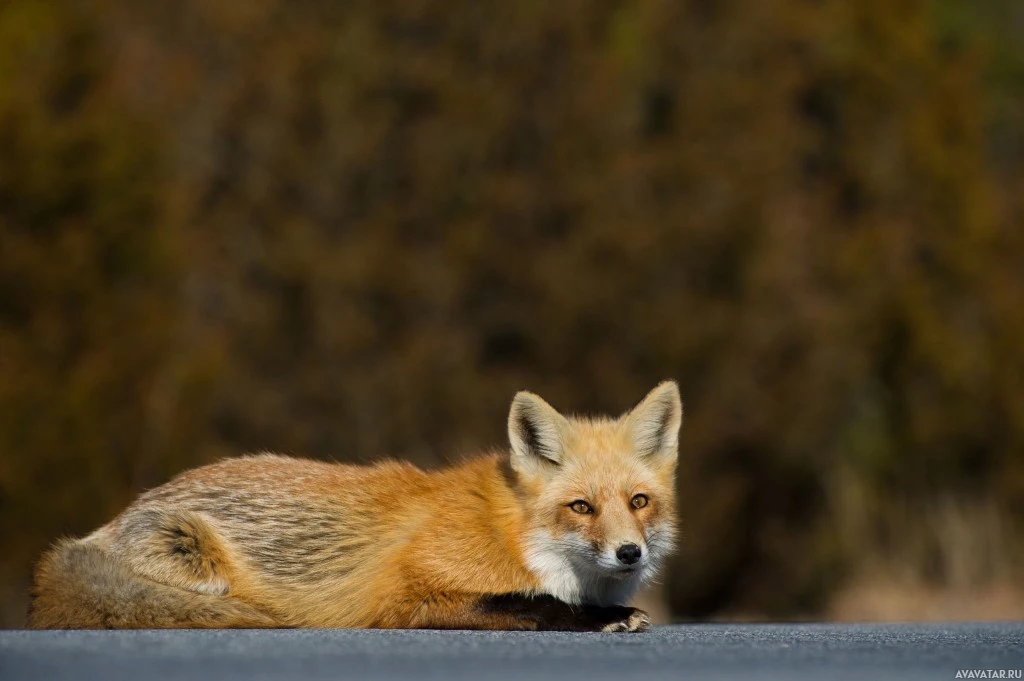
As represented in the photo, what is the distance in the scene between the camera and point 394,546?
680 centimetres

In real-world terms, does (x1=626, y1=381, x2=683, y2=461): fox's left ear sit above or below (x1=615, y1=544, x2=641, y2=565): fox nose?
above

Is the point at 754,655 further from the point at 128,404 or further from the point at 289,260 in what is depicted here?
the point at 289,260

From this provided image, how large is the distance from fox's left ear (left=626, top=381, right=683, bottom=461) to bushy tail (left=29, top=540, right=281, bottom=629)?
7.25 feet

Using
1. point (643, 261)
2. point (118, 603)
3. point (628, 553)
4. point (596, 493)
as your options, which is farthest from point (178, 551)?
point (643, 261)

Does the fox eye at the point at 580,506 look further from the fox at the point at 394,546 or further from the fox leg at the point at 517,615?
the fox leg at the point at 517,615

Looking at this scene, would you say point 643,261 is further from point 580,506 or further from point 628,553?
point 628,553

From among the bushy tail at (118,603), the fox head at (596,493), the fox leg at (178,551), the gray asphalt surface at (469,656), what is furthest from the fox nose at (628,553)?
the fox leg at (178,551)

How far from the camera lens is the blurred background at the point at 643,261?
79.0 ft

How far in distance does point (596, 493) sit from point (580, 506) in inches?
4.2

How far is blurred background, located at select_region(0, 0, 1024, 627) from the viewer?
24.1 m

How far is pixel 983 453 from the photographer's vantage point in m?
26.9

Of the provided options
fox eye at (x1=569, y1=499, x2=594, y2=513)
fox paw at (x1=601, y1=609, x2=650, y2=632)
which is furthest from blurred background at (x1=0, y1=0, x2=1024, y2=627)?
fox paw at (x1=601, y1=609, x2=650, y2=632)

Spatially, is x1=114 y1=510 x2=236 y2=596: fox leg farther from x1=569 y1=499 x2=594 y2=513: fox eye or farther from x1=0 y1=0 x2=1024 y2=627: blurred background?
x1=0 y1=0 x2=1024 y2=627: blurred background

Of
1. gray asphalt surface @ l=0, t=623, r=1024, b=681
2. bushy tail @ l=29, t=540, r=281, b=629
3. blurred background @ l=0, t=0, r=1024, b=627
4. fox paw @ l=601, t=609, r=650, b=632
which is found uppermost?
blurred background @ l=0, t=0, r=1024, b=627
